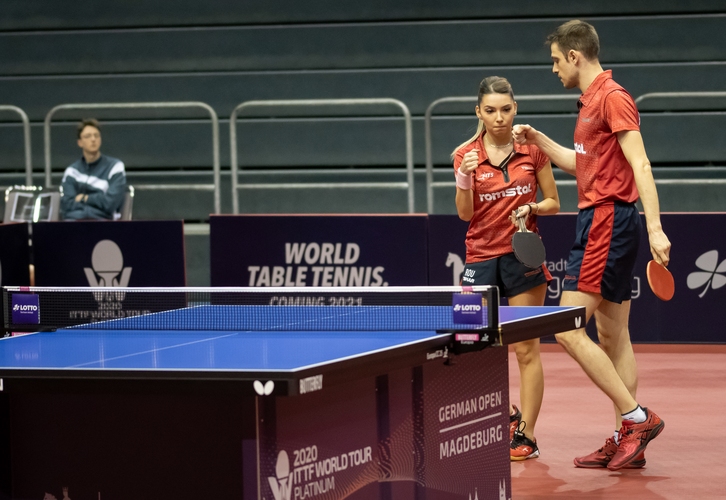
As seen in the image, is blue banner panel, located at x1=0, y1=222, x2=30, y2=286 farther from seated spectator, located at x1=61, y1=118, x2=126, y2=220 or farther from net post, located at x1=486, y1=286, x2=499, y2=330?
net post, located at x1=486, y1=286, x2=499, y2=330

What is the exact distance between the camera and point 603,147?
471cm

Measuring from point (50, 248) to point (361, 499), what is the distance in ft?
20.4

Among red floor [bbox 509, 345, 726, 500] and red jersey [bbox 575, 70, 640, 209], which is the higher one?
red jersey [bbox 575, 70, 640, 209]

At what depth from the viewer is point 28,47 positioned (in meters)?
12.6

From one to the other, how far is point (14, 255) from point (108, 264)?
2.34 feet

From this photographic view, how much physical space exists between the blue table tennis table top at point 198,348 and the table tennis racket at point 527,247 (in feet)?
2.60

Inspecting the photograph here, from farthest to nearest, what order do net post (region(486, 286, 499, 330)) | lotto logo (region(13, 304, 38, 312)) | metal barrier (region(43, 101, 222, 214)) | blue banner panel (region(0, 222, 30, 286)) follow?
metal barrier (region(43, 101, 222, 214)) < blue banner panel (region(0, 222, 30, 286)) < lotto logo (region(13, 304, 38, 312)) < net post (region(486, 286, 499, 330))

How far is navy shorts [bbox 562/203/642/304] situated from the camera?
185 inches

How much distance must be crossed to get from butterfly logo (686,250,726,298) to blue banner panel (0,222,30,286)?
4973mm

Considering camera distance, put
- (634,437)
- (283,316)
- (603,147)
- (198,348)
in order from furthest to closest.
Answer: (634,437), (603,147), (283,316), (198,348)

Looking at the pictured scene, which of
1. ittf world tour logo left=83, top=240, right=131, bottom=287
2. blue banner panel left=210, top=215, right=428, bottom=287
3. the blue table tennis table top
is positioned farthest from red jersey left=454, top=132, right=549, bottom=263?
ittf world tour logo left=83, top=240, right=131, bottom=287

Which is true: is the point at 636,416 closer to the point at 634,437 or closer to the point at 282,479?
the point at 634,437

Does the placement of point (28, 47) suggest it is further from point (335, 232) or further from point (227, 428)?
point (227, 428)

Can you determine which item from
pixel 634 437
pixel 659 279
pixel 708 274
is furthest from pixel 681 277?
pixel 659 279
